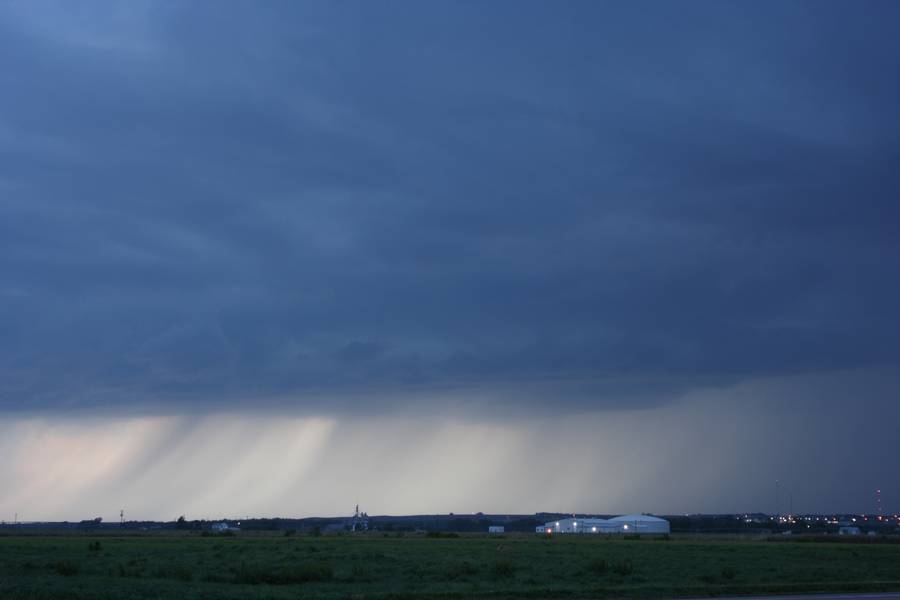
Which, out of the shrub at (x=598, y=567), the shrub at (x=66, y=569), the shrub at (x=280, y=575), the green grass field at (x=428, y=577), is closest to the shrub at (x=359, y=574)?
the green grass field at (x=428, y=577)

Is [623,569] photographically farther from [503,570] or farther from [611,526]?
[611,526]

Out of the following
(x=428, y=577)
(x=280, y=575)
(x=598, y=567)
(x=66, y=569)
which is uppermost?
(x=66, y=569)

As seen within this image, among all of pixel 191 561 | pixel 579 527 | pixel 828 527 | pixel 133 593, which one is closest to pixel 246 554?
pixel 191 561

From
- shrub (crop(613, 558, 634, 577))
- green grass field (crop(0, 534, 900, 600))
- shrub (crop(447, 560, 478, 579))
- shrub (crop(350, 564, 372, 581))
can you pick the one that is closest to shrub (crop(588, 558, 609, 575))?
green grass field (crop(0, 534, 900, 600))

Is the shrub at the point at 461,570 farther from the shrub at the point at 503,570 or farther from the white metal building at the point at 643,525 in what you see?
the white metal building at the point at 643,525

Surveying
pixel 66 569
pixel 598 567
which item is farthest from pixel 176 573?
pixel 598 567

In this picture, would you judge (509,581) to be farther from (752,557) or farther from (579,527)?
(579,527)

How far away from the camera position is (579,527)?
571ft

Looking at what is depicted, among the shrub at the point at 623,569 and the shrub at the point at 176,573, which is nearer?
the shrub at the point at 176,573

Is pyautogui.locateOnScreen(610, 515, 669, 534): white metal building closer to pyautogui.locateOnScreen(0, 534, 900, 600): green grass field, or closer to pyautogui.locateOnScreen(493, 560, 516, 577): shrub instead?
pyautogui.locateOnScreen(0, 534, 900, 600): green grass field

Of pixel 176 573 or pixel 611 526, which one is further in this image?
pixel 611 526

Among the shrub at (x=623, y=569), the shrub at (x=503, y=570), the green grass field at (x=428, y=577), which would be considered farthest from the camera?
the shrub at (x=623, y=569)

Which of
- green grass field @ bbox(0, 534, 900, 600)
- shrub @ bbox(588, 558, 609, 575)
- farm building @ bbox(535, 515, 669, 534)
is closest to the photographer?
green grass field @ bbox(0, 534, 900, 600)

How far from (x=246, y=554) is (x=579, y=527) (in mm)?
111041
